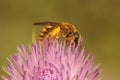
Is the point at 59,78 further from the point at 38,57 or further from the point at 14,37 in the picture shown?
the point at 14,37

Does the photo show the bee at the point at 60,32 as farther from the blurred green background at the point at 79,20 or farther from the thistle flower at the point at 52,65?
the blurred green background at the point at 79,20

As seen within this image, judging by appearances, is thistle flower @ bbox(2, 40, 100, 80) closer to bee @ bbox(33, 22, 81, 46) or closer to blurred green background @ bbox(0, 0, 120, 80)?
bee @ bbox(33, 22, 81, 46)

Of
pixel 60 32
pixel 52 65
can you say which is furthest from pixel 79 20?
pixel 52 65

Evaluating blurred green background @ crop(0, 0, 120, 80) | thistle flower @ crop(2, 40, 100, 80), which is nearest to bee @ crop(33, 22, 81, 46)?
thistle flower @ crop(2, 40, 100, 80)

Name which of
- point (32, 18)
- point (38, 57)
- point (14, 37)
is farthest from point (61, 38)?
point (32, 18)

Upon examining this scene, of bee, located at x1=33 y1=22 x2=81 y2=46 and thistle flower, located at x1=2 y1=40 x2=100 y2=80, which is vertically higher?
bee, located at x1=33 y1=22 x2=81 y2=46

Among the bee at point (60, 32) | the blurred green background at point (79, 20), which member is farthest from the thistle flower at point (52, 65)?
the blurred green background at point (79, 20)

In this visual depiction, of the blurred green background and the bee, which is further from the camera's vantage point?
the blurred green background

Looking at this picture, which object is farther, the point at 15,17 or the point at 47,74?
the point at 15,17
